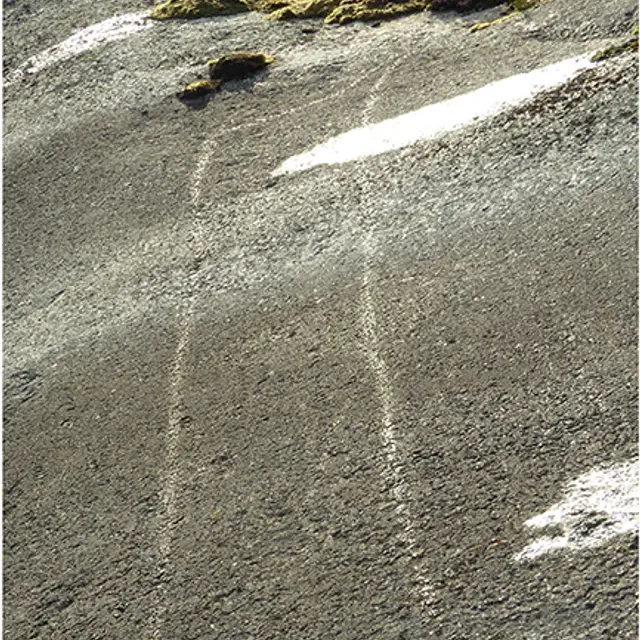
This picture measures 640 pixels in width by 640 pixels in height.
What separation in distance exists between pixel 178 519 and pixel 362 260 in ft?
7.79

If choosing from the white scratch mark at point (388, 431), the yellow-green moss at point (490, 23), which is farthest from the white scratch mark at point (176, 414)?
the yellow-green moss at point (490, 23)

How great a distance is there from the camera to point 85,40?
41.6 feet

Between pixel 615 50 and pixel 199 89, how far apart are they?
12.5 feet

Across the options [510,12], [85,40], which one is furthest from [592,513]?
[85,40]

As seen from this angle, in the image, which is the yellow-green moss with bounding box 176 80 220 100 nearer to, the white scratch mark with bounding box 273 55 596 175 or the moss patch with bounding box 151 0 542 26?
the moss patch with bounding box 151 0 542 26

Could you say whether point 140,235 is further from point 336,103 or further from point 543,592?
point 543,592

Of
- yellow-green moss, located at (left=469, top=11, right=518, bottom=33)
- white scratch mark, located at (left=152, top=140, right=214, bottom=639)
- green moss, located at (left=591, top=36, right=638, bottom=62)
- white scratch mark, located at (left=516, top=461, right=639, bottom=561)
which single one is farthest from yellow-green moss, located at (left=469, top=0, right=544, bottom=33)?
white scratch mark, located at (left=516, top=461, right=639, bottom=561)

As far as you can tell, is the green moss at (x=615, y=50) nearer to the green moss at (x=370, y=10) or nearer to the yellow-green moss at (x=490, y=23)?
the yellow-green moss at (x=490, y=23)

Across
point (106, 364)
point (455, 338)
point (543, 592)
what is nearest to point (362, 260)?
point (455, 338)

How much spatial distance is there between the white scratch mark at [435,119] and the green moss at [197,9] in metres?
3.28

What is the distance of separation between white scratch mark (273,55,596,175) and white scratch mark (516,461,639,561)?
3943 mm

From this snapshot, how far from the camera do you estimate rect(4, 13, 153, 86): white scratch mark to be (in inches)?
493

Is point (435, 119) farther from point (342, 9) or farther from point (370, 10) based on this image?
point (342, 9)

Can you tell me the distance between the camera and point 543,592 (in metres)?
5.62
